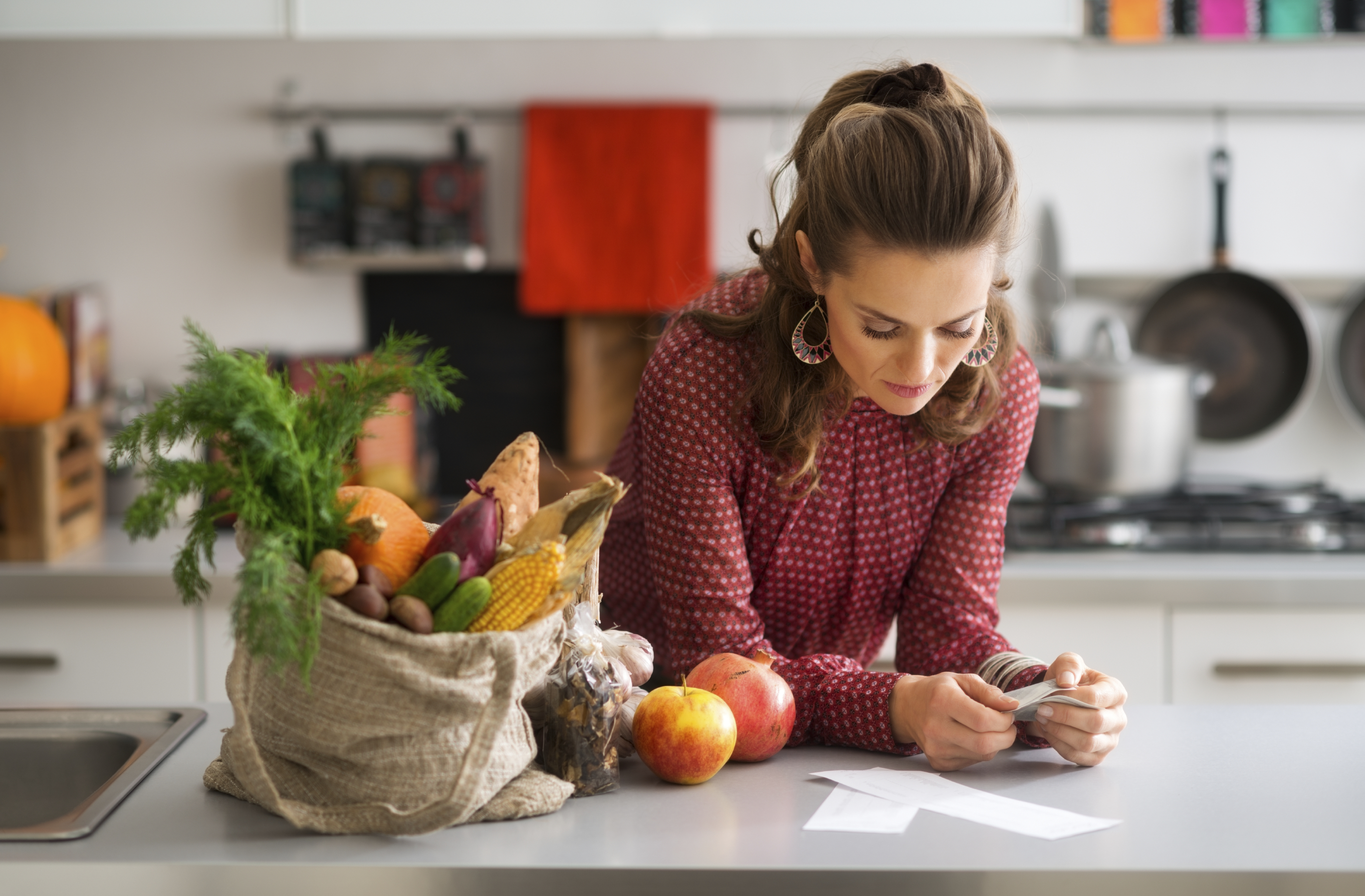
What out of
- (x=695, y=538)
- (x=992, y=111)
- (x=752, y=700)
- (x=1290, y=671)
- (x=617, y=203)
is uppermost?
(x=992, y=111)

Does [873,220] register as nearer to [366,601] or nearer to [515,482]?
[515,482]

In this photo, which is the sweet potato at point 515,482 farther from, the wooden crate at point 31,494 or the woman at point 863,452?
the wooden crate at point 31,494

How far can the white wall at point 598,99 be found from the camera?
2.39 m

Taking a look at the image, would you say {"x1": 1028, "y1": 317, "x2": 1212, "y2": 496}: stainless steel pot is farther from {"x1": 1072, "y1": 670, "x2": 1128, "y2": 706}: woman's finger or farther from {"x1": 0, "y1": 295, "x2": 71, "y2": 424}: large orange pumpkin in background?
{"x1": 0, "y1": 295, "x2": 71, "y2": 424}: large orange pumpkin in background

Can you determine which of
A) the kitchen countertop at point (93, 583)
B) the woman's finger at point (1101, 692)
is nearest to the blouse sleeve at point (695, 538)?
the woman's finger at point (1101, 692)

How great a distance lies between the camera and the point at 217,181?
7.94 ft

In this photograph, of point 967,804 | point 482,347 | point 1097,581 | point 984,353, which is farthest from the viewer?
point 482,347

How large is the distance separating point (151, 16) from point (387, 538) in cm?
151

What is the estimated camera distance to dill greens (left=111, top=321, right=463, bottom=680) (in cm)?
82

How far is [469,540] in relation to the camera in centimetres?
89

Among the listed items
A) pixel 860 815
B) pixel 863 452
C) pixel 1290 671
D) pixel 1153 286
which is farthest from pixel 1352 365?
pixel 860 815

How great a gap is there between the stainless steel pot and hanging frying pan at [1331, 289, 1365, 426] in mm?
416

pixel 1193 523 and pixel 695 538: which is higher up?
pixel 695 538

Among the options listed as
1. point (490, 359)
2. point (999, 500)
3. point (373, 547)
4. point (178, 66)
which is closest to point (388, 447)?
point (490, 359)
